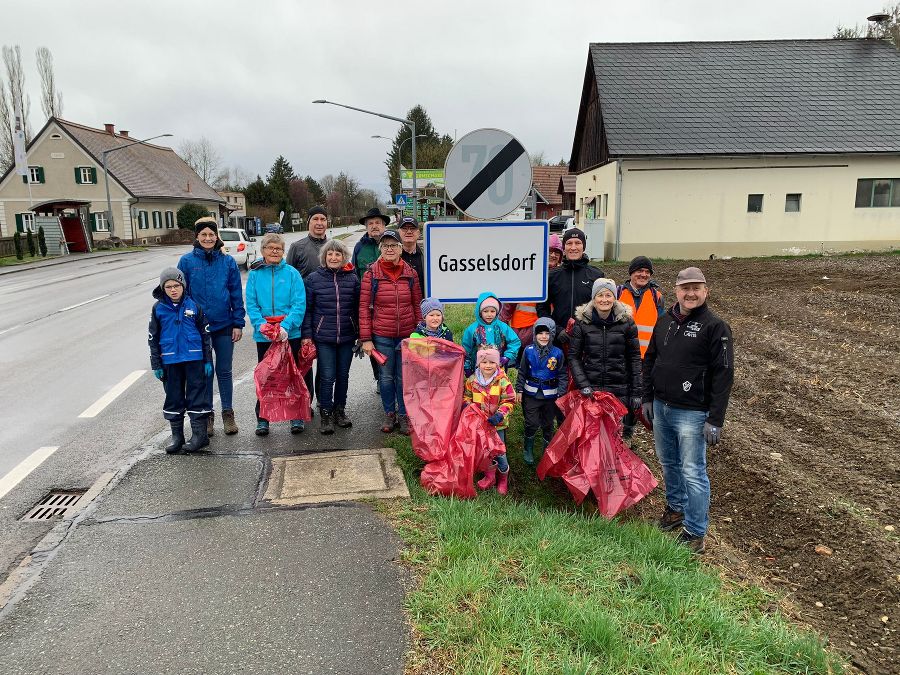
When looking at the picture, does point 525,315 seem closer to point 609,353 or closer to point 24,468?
point 609,353

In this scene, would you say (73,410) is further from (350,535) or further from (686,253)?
(686,253)

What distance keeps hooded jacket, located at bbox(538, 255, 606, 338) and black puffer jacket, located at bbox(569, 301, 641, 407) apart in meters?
0.62

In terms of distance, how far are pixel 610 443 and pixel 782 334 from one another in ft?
22.4

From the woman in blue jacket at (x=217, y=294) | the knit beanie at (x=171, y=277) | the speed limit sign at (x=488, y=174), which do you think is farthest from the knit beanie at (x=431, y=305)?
the knit beanie at (x=171, y=277)

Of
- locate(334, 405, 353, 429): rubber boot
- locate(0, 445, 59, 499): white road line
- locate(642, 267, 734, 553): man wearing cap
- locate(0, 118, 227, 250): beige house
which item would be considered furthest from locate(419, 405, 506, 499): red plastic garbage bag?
locate(0, 118, 227, 250): beige house

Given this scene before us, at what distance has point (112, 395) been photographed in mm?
7512

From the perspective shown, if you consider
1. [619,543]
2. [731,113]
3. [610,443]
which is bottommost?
[619,543]

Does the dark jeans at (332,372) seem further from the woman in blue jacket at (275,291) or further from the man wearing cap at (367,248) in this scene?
the man wearing cap at (367,248)

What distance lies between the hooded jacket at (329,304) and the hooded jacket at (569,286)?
5.90 ft

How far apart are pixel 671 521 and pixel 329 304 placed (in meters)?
3.39

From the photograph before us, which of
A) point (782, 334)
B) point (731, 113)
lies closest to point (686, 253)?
point (731, 113)

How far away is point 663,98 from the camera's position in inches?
1000

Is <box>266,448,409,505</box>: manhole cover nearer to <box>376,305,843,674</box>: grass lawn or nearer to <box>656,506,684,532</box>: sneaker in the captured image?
<box>376,305,843,674</box>: grass lawn

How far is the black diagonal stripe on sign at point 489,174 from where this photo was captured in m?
4.84
